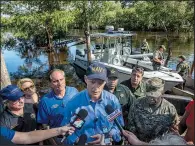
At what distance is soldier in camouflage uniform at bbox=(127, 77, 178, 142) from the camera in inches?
86.2

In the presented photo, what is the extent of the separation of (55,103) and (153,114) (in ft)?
2.75

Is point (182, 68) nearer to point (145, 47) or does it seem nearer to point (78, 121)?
point (145, 47)

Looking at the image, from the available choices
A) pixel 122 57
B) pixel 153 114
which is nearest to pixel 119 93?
pixel 153 114

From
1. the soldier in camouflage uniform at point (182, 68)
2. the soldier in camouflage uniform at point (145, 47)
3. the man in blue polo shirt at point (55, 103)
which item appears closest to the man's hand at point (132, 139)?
the man in blue polo shirt at point (55, 103)

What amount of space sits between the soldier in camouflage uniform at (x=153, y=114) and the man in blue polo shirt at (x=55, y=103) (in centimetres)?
63

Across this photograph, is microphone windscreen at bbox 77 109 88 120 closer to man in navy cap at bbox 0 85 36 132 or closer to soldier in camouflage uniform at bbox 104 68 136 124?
man in navy cap at bbox 0 85 36 132

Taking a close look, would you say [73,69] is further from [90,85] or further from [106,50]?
[90,85]

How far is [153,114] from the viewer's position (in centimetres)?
221

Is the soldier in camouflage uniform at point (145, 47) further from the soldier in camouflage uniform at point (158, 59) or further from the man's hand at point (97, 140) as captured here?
the man's hand at point (97, 140)

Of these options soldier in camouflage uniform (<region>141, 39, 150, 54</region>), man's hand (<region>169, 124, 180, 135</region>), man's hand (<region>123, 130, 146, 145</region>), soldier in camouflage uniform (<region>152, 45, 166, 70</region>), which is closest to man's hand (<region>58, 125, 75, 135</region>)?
man's hand (<region>123, 130, 146, 145</region>)

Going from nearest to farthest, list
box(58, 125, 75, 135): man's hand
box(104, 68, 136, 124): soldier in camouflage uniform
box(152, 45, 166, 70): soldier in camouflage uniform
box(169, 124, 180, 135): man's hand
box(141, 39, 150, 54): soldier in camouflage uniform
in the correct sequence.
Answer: box(58, 125, 75, 135): man's hand → box(169, 124, 180, 135): man's hand → box(104, 68, 136, 124): soldier in camouflage uniform → box(152, 45, 166, 70): soldier in camouflage uniform → box(141, 39, 150, 54): soldier in camouflage uniform

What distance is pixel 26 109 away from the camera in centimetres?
242

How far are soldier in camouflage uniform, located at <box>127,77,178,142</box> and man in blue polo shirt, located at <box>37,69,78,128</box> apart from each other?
2.05 feet

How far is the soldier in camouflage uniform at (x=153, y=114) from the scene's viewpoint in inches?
86.2
